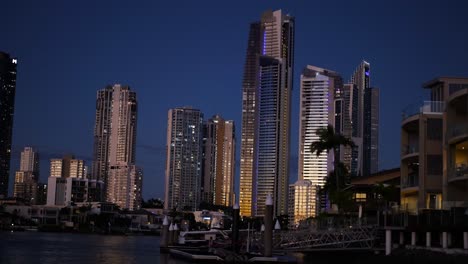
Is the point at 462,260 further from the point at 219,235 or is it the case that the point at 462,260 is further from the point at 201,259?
the point at 219,235

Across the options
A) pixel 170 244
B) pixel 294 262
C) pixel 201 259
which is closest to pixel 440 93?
pixel 294 262

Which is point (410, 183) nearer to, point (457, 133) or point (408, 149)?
point (408, 149)

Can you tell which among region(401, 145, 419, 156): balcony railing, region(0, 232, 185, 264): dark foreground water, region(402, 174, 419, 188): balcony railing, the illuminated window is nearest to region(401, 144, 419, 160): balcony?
region(401, 145, 419, 156): balcony railing

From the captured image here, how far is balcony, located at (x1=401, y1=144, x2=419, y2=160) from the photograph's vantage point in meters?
64.7


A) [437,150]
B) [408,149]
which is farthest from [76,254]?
[437,150]

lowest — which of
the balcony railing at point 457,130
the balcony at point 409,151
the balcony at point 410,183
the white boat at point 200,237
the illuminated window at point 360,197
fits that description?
the white boat at point 200,237

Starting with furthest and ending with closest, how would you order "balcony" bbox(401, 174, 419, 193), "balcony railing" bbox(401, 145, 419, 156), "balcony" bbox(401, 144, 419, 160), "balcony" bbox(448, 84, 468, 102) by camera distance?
"balcony railing" bbox(401, 145, 419, 156)
"balcony" bbox(401, 144, 419, 160)
"balcony" bbox(401, 174, 419, 193)
"balcony" bbox(448, 84, 468, 102)

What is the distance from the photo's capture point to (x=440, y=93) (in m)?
64.5

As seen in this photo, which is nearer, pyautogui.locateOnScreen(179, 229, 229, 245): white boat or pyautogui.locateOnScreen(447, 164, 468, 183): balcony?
pyautogui.locateOnScreen(447, 164, 468, 183): balcony

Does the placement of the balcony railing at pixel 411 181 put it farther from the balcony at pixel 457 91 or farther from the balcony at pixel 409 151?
the balcony at pixel 457 91

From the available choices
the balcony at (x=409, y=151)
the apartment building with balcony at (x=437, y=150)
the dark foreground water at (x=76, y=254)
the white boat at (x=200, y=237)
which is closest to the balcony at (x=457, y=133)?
the apartment building with balcony at (x=437, y=150)

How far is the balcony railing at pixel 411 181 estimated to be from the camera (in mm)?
64531

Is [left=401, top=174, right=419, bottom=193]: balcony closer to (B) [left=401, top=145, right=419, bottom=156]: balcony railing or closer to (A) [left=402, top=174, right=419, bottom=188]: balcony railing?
(A) [left=402, top=174, right=419, bottom=188]: balcony railing

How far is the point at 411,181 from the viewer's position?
6569cm
